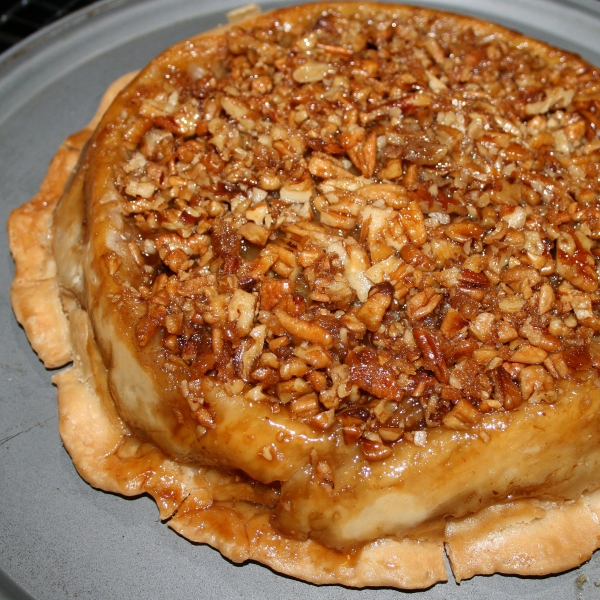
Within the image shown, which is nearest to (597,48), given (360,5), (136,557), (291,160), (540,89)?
(540,89)

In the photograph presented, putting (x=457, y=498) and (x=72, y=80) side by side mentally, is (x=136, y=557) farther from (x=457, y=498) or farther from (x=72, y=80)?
(x=72, y=80)

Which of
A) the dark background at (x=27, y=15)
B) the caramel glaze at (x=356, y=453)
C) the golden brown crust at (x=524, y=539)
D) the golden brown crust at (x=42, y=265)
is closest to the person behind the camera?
the caramel glaze at (x=356, y=453)

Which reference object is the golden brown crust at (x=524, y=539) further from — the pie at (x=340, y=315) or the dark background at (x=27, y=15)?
the dark background at (x=27, y=15)

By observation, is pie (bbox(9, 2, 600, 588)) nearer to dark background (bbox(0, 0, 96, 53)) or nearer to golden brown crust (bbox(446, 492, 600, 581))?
golden brown crust (bbox(446, 492, 600, 581))

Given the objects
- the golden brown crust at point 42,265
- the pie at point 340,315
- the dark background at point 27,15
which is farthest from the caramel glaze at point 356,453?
the dark background at point 27,15

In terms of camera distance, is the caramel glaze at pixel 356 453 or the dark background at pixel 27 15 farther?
the dark background at pixel 27 15

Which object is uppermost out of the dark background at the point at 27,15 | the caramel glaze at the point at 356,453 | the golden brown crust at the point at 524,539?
the dark background at the point at 27,15

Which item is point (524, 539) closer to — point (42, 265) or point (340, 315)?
point (340, 315)

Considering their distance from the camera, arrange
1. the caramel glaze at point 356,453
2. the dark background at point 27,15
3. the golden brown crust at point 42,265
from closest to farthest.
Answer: the caramel glaze at point 356,453 → the golden brown crust at point 42,265 → the dark background at point 27,15

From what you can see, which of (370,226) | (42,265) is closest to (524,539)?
(370,226)
